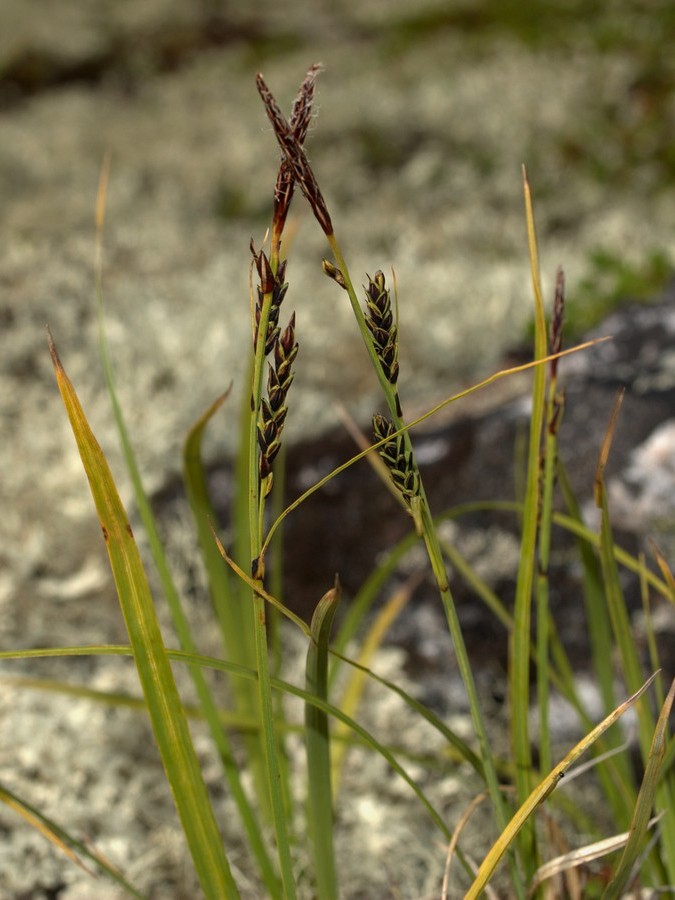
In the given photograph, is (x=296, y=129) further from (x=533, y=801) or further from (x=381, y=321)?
(x=533, y=801)

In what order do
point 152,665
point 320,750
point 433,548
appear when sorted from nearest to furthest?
point 433,548 → point 152,665 → point 320,750

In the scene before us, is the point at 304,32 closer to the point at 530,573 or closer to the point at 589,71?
the point at 589,71

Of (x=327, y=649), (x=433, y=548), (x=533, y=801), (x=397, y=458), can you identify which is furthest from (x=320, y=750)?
(x=397, y=458)

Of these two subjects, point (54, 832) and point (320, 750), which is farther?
point (54, 832)

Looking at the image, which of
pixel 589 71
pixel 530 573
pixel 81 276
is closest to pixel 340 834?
pixel 530 573

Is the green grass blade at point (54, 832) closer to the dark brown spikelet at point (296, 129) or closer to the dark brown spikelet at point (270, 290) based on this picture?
the dark brown spikelet at point (270, 290)

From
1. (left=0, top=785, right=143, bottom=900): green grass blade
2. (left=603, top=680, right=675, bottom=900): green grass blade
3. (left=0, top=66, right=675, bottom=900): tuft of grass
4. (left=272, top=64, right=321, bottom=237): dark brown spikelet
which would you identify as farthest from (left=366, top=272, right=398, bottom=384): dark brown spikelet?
(left=0, top=785, right=143, bottom=900): green grass blade
